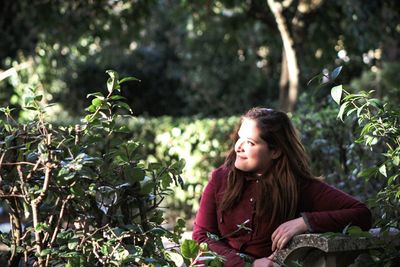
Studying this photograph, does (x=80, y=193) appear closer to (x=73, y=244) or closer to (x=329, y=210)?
(x=73, y=244)

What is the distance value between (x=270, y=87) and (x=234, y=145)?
14938 millimetres

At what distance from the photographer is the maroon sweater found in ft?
9.12

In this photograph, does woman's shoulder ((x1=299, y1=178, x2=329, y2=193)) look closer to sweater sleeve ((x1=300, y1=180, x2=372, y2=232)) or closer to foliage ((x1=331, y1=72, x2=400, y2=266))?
sweater sleeve ((x1=300, y1=180, x2=372, y2=232))

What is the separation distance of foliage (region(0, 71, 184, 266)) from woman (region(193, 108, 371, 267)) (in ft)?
1.08

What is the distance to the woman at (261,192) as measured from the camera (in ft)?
9.40

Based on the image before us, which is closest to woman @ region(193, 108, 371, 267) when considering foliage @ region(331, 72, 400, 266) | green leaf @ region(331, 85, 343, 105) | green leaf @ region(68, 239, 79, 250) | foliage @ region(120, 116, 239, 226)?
foliage @ region(331, 72, 400, 266)

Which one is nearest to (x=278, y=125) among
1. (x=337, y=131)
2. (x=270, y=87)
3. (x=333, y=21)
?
(x=337, y=131)

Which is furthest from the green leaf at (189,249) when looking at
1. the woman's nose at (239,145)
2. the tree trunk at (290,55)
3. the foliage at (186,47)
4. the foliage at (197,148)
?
the tree trunk at (290,55)

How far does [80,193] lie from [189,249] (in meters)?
0.44

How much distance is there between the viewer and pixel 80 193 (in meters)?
2.34

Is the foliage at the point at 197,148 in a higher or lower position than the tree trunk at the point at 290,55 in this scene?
lower

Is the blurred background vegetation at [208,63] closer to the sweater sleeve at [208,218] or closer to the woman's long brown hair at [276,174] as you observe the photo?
the woman's long brown hair at [276,174]

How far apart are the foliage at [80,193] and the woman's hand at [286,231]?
0.39 meters

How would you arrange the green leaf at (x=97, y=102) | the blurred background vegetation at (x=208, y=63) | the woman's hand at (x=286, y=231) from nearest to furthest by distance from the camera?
the green leaf at (x=97, y=102), the woman's hand at (x=286, y=231), the blurred background vegetation at (x=208, y=63)
